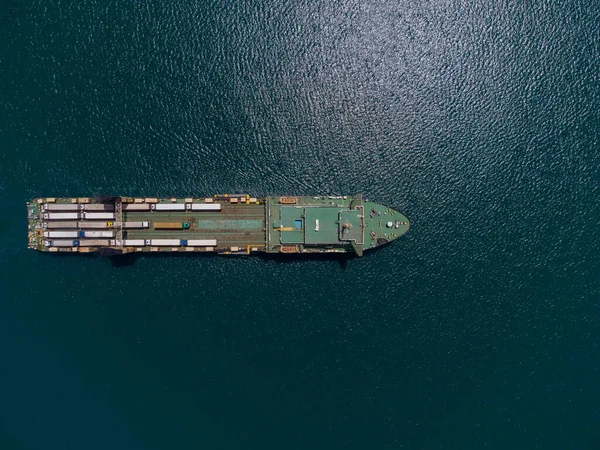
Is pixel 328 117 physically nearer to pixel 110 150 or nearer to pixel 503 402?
pixel 110 150

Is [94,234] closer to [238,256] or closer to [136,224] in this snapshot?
[136,224]

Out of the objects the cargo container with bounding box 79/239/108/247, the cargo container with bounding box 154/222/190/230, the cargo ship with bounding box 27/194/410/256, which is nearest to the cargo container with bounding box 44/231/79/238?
the cargo ship with bounding box 27/194/410/256

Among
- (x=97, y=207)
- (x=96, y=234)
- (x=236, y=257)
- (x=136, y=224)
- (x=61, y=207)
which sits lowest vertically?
(x=236, y=257)

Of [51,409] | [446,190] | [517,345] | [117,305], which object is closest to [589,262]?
[517,345]

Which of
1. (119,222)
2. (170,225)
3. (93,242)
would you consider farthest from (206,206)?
(93,242)

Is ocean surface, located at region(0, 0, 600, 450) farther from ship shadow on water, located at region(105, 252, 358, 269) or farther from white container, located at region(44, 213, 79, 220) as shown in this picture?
white container, located at region(44, 213, 79, 220)
